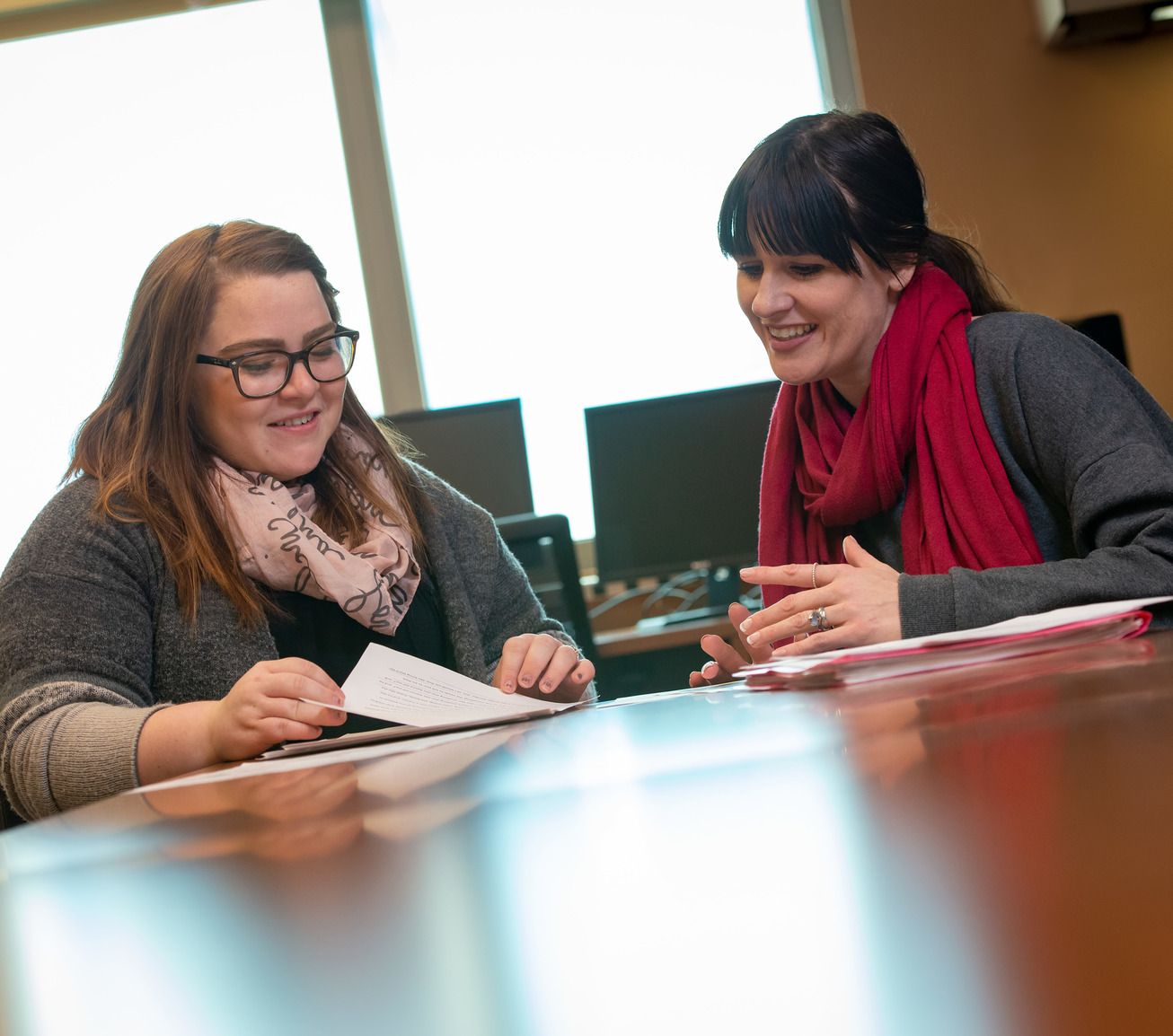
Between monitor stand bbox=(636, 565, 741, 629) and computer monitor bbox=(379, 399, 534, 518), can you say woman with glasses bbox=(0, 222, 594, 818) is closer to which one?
computer monitor bbox=(379, 399, 534, 518)

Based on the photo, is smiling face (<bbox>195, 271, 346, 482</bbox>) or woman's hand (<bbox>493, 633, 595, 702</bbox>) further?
smiling face (<bbox>195, 271, 346, 482</bbox>)

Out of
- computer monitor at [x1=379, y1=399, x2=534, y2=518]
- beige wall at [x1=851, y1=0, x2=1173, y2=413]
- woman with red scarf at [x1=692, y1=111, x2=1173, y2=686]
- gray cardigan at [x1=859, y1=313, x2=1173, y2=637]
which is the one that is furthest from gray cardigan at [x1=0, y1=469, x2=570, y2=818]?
beige wall at [x1=851, y1=0, x2=1173, y2=413]

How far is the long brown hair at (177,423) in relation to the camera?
1160 millimetres

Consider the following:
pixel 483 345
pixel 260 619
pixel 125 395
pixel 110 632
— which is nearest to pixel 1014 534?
pixel 260 619

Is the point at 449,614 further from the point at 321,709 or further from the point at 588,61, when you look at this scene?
the point at 588,61

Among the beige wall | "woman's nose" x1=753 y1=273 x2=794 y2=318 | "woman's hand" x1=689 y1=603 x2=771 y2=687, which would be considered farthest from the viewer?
the beige wall

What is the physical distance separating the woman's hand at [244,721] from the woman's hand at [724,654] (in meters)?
0.33

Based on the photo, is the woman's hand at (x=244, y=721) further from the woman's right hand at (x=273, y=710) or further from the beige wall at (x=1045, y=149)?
the beige wall at (x=1045, y=149)

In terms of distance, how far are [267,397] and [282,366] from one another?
5 cm

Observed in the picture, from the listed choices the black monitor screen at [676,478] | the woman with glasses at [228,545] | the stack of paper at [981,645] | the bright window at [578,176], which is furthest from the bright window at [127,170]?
the stack of paper at [981,645]

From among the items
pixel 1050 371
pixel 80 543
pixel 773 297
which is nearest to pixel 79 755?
pixel 80 543

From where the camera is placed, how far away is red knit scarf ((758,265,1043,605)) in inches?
43.8

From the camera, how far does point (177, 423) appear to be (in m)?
1.24

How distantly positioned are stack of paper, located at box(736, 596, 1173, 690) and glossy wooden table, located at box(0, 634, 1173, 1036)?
189mm
